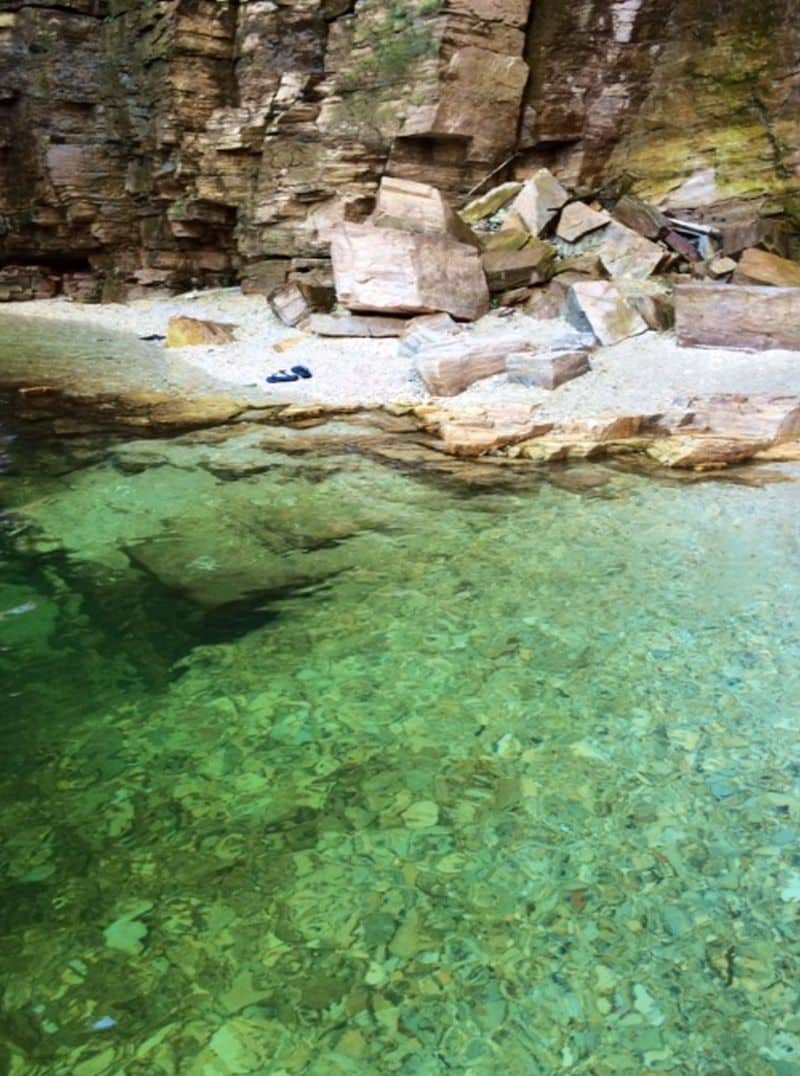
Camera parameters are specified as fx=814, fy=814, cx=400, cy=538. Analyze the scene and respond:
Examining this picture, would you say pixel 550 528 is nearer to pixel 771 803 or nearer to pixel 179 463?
pixel 771 803

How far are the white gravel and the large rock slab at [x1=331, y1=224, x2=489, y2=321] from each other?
408 millimetres

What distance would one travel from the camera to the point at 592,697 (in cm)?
268

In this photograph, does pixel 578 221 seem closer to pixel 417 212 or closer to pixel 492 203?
pixel 492 203

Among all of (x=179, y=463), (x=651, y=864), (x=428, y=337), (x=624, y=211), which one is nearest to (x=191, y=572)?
(x=179, y=463)

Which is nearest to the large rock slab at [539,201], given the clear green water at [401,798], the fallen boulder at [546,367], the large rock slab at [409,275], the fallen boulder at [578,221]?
the fallen boulder at [578,221]

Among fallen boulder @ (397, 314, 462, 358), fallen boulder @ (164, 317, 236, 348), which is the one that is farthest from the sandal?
fallen boulder @ (164, 317, 236, 348)

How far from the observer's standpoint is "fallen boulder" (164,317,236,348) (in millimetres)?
9688

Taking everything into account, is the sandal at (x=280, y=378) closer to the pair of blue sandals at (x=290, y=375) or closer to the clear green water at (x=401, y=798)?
the pair of blue sandals at (x=290, y=375)

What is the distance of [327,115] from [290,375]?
5943 mm

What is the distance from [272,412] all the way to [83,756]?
14.3ft

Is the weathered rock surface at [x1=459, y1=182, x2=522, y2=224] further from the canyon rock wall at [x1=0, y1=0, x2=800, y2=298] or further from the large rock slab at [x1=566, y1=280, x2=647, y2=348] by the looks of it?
the large rock slab at [x1=566, y1=280, x2=647, y2=348]

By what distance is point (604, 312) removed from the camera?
26.0 feet

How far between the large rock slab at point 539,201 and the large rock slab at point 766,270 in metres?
2.67

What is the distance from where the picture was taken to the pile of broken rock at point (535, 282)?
7035 mm
